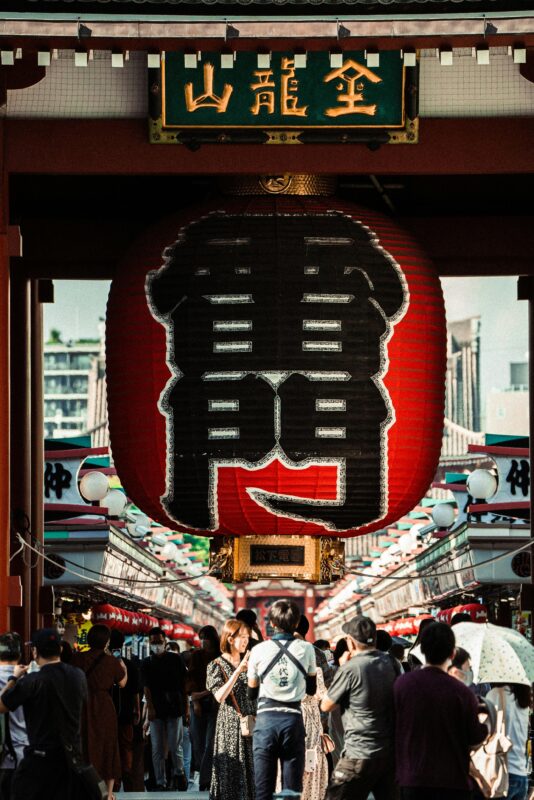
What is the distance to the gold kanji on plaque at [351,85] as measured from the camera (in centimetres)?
1305

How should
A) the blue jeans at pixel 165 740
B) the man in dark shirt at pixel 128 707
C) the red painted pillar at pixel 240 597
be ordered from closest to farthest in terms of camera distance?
the man in dark shirt at pixel 128 707 → the blue jeans at pixel 165 740 → the red painted pillar at pixel 240 597

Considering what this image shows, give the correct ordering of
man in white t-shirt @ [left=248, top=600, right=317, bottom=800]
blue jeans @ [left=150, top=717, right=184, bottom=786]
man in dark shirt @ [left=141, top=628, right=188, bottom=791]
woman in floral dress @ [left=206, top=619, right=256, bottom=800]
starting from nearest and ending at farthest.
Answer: man in white t-shirt @ [left=248, top=600, right=317, bottom=800] → woman in floral dress @ [left=206, top=619, right=256, bottom=800] → man in dark shirt @ [left=141, top=628, right=188, bottom=791] → blue jeans @ [left=150, top=717, right=184, bottom=786]

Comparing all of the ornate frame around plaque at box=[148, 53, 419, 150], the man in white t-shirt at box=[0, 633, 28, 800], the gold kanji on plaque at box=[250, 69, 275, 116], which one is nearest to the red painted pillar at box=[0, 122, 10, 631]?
the ornate frame around plaque at box=[148, 53, 419, 150]

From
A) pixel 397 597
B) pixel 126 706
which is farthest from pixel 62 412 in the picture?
pixel 126 706

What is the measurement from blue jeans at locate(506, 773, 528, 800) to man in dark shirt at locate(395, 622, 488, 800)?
160 cm

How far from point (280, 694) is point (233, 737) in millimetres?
1452

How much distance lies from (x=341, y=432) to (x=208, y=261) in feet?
5.65

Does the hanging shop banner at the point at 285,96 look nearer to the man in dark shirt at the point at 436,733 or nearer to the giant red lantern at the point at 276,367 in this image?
the giant red lantern at the point at 276,367

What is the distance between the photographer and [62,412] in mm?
133750

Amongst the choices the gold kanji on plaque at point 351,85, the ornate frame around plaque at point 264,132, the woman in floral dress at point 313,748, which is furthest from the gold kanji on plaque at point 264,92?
the woman in floral dress at point 313,748

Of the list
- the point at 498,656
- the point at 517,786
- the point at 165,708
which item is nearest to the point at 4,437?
the point at 165,708

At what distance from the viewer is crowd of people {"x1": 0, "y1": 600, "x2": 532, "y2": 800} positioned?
8.34 meters

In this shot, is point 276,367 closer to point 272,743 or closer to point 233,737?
point 233,737

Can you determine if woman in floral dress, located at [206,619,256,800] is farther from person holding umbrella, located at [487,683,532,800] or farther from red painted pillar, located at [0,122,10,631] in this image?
person holding umbrella, located at [487,683,532,800]
